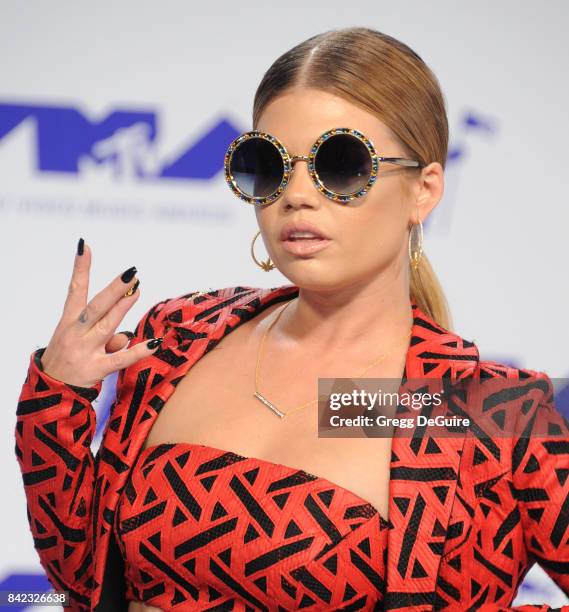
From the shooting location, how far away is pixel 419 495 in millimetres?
1526

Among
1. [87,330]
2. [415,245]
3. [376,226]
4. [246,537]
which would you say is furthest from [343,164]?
[246,537]

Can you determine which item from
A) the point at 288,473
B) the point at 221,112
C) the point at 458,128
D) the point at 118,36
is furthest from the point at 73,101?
the point at 288,473

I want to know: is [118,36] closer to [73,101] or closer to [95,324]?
[73,101]

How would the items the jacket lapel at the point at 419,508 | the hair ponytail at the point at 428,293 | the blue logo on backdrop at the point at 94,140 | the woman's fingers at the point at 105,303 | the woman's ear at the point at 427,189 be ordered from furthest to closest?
1. the blue logo on backdrop at the point at 94,140
2. the hair ponytail at the point at 428,293
3. the woman's ear at the point at 427,189
4. the woman's fingers at the point at 105,303
5. the jacket lapel at the point at 419,508

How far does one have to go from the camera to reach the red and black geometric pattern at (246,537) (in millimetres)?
1521

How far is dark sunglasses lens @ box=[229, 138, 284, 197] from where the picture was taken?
5.44 feet

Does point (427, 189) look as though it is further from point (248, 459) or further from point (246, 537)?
point (246, 537)

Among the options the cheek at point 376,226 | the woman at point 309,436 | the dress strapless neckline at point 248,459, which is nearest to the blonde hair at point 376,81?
the woman at point 309,436

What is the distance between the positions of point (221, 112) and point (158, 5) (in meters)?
0.41

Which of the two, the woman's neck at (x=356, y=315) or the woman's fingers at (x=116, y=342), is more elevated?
the woman's neck at (x=356, y=315)

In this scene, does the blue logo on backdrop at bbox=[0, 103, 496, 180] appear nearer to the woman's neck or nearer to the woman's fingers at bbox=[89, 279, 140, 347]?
the woman's neck

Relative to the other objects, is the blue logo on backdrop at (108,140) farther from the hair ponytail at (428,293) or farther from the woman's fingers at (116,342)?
the woman's fingers at (116,342)

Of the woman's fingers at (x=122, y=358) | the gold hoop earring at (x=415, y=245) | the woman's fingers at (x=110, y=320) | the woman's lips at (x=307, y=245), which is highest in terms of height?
the gold hoop earring at (x=415, y=245)

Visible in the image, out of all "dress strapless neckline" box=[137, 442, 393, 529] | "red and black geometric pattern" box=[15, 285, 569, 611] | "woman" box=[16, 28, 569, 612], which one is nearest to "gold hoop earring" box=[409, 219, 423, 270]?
"woman" box=[16, 28, 569, 612]
